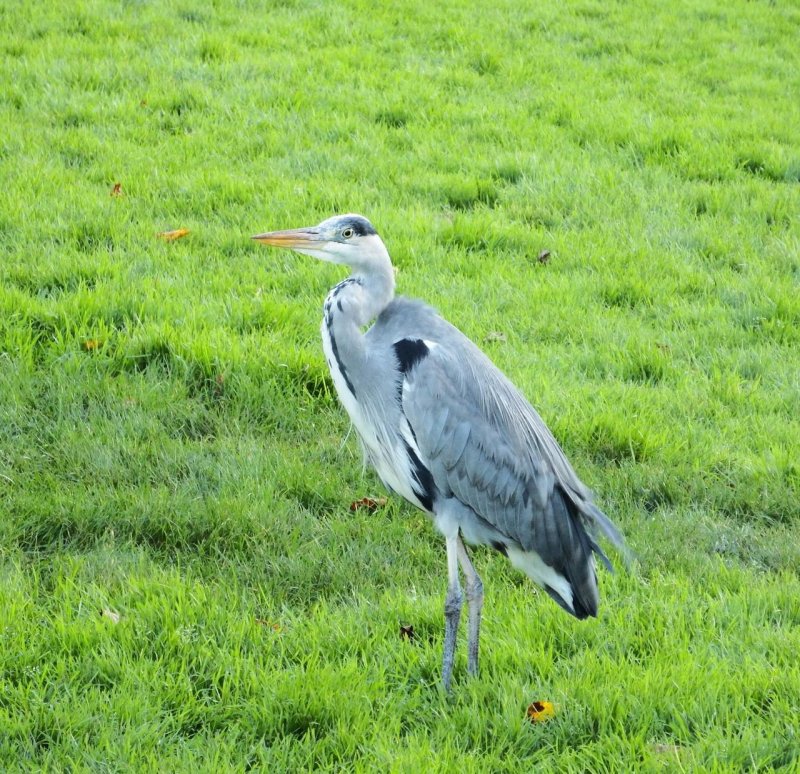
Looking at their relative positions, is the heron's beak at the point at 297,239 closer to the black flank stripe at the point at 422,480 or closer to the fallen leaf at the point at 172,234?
the black flank stripe at the point at 422,480

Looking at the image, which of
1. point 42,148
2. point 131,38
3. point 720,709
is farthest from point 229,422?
point 131,38

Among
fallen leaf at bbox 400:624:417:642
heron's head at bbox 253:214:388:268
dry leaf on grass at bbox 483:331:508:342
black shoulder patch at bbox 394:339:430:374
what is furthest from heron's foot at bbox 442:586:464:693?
dry leaf on grass at bbox 483:331:508:342

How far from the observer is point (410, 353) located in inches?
160

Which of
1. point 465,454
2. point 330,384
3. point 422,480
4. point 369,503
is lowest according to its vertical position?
point 369,503

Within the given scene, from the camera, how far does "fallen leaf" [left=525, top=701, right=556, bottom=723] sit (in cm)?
354

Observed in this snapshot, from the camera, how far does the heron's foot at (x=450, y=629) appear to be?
370 centimetres

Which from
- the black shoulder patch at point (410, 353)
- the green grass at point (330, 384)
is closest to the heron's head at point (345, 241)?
the black shoulder patch at point (410, 353)

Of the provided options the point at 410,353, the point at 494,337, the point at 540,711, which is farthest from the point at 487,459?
the point at 494,337

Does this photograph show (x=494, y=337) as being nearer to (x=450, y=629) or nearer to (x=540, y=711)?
(x=450, y=629)

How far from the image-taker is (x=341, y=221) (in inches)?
171

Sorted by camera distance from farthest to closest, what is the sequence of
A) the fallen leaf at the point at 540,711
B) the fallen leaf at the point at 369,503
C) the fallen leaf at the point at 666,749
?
the fallen leaf at the point at 369,503 < the fallen leaf at the point at 540,711 < the fallen leaf at the point at 666,749

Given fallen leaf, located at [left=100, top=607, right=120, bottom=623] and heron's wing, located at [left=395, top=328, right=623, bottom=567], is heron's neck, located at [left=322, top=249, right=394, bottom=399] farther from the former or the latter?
fallen leaf, located at [left=100, top=607, right=120, bottom=623]

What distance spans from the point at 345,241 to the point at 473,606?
5.00 feet

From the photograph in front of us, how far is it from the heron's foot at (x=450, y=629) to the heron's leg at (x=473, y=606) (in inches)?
2.4
